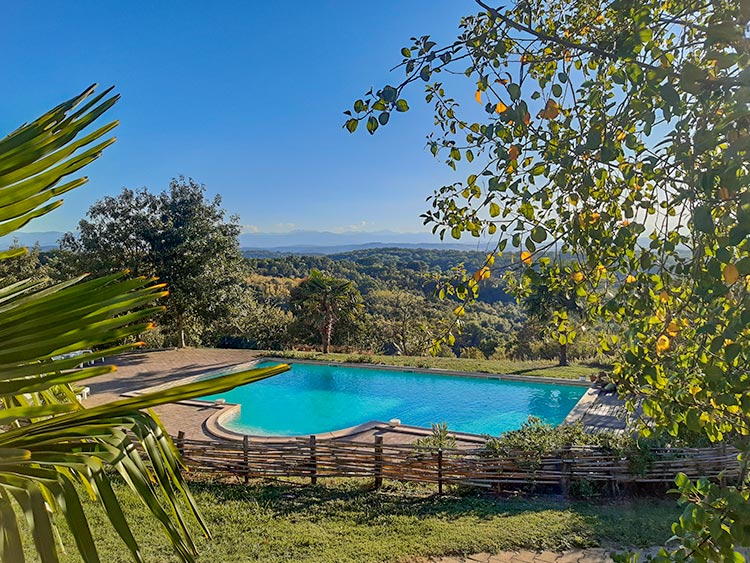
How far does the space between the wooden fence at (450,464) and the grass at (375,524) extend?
0.24 meters

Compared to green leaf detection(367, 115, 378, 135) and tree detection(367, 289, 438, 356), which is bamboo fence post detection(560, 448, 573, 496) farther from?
tree detection(367, 289, 438, 356)

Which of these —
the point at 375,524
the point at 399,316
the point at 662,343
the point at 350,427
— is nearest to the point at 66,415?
the point at 662,343

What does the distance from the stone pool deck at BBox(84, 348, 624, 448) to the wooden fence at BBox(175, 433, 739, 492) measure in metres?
0.74

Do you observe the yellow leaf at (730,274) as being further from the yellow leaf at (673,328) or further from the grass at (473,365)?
the grass at (473,365)

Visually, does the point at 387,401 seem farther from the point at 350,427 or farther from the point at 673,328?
the point at 673,328

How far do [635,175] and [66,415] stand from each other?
4.49ft

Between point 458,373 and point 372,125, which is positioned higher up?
point 372,125

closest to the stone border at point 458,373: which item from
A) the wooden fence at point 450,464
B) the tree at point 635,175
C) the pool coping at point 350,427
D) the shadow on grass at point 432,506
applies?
the pool coping at point 350,427

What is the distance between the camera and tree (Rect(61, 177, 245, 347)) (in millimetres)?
14289

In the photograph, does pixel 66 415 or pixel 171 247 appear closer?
pixel 66 415

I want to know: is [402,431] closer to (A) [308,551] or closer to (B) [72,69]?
(A) [308,551]

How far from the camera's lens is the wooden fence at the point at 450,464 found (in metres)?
5.66

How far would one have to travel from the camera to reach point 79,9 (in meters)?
12.7

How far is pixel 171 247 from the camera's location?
1440 centimetres
